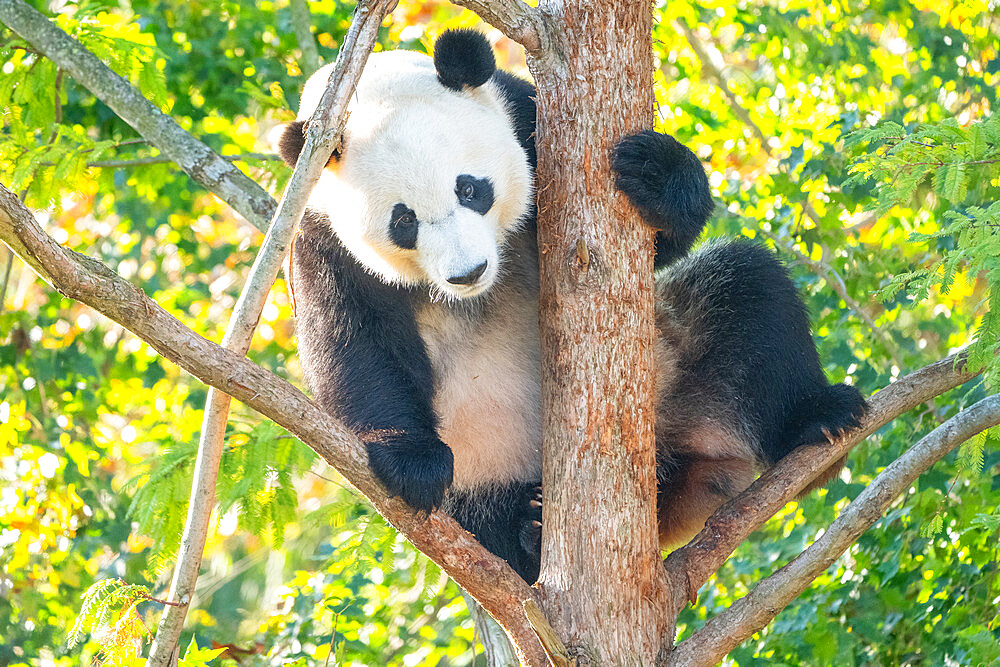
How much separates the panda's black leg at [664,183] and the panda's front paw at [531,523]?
120 cm

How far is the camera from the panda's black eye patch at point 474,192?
317cm

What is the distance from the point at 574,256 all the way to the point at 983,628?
6.06ft

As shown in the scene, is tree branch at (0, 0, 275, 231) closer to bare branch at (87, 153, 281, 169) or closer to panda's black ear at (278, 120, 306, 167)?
bare branch at (87, 153, 281, 169)

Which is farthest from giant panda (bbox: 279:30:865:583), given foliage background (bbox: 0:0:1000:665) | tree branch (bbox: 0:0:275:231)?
tree branch (bbox: 0:0:275:231)

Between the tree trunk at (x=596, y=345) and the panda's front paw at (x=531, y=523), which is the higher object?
the tree trunk at (x=596, y=345)

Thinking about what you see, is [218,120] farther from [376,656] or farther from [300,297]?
[376,656]

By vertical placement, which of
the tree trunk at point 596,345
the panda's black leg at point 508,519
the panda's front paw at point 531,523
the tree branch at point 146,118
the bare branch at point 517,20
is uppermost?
the bare branch at point 517,20

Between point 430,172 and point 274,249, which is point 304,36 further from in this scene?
point 274,249

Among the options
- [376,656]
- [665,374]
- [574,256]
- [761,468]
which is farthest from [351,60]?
[376,656]

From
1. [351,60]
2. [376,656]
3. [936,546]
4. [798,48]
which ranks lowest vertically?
[376,656]

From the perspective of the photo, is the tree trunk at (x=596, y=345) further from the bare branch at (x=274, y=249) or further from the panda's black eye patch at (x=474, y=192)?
the bare branch at (x=274, y=249)

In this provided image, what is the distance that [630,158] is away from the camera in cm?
301

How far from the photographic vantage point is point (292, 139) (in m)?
3.38

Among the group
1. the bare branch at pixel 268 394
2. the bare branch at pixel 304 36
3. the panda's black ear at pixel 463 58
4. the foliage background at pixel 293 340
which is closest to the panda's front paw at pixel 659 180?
the foliage background at pixel 293 340
